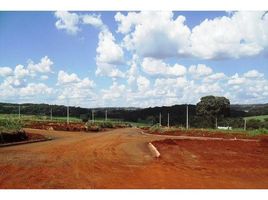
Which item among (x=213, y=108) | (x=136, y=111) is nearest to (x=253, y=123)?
(x=213, y=108)

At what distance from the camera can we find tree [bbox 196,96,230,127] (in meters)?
80.6

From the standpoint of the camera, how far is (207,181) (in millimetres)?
11766

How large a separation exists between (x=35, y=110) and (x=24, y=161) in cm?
10651

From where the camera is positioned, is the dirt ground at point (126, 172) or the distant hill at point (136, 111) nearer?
the dirt ground at point (126, 172)

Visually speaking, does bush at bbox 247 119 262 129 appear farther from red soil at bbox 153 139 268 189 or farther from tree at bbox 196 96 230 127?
→ red soil at bbox 153 139 268 189

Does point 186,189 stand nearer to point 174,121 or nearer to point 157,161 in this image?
point 157,161

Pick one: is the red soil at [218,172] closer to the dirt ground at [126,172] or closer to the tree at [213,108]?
the dirt ground at [126,172]

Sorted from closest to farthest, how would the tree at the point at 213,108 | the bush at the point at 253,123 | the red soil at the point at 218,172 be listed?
the red soil at the point at 218,172, the bush at the point at 253,123, the tree at the point at 213,108

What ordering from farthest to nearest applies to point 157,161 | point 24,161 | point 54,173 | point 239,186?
point 157,161 → point 24,161 → point 54,173 → point 239,186

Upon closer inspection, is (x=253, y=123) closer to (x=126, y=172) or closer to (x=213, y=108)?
(x=213, y=108)

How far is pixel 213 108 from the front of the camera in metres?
81.1

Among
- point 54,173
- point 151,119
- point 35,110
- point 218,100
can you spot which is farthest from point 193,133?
point 35,110

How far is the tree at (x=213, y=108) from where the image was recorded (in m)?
80.6

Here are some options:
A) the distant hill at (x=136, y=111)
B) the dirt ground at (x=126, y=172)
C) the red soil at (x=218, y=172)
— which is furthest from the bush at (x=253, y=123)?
the dirt ground at (x=126, y=172)
